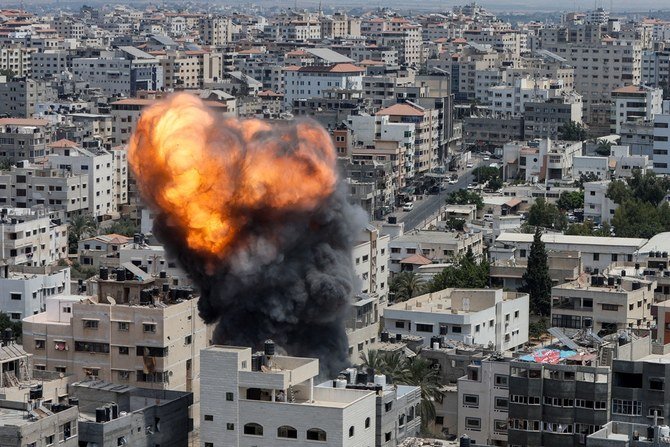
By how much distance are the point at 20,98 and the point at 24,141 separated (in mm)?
22065

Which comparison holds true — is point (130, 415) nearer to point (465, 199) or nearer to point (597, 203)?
point (597, 203)

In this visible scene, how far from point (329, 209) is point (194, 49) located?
106m

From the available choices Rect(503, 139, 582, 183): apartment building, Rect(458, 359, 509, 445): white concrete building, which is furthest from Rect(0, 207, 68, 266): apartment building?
Rect(503, 139, 582, 183): apartment building

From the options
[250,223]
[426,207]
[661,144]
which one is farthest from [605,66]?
[250,223]

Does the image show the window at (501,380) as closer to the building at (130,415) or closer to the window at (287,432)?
the building at (130,415)

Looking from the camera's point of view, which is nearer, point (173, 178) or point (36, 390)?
point (36, 390)

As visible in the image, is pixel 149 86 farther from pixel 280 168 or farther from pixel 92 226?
pixel 280 168

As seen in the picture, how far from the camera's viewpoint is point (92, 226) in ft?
244

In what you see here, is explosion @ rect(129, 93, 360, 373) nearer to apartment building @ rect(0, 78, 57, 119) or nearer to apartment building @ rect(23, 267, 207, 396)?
apartment building @ rect(23, 267, 207, 396)

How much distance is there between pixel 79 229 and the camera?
72375 millimetres

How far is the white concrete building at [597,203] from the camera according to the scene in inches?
3059

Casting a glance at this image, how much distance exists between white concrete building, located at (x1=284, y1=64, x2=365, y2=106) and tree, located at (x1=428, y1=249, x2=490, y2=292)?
192 ft

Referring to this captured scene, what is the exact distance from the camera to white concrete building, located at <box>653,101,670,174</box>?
8650 centimetres

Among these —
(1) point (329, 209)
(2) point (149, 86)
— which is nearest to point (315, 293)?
(1) point (329, 209)
